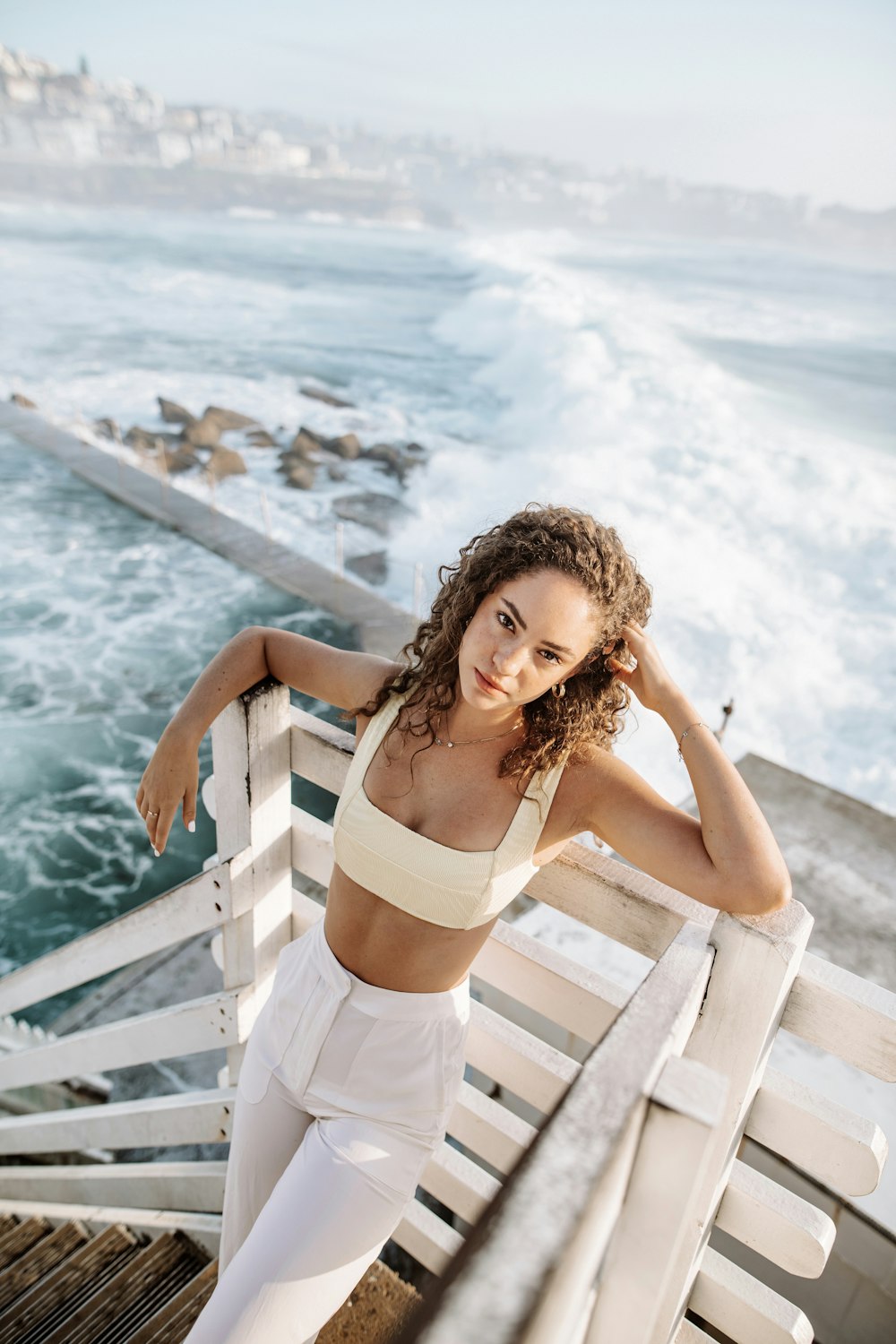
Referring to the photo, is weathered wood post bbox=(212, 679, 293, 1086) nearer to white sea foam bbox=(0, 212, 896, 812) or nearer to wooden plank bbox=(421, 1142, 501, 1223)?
wooden plank bbox=(421, 1142, 501, 1223)

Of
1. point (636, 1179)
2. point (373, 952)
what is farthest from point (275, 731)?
point (636, 1179)

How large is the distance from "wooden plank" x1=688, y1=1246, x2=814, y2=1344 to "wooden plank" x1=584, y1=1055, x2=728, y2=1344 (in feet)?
2.91

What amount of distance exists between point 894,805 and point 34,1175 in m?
9.85

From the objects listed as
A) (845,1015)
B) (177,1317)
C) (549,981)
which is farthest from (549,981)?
(177,1317)

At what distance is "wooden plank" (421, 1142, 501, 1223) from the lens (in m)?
1.72

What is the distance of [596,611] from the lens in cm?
144

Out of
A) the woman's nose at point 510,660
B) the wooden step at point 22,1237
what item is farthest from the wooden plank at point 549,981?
the wooden step at point 22,1237

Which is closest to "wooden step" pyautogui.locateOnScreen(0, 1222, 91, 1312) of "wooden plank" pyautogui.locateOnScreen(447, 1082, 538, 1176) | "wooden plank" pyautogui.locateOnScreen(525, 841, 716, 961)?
"wooden plank" pyautogui.locateOnScreen(447, 1082, 538, 1176)

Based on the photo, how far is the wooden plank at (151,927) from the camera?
65.7 inches

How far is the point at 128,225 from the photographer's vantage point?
238 feet

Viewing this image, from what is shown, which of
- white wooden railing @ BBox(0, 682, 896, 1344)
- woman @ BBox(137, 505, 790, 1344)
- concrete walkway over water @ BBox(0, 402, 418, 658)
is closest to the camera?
white wooden railing @ BBox(0, 682, 896, 1344)

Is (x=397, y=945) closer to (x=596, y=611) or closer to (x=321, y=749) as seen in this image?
(x=321, y=749)

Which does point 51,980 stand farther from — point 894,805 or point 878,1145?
point 894,805

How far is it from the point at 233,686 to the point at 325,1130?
810 mm
